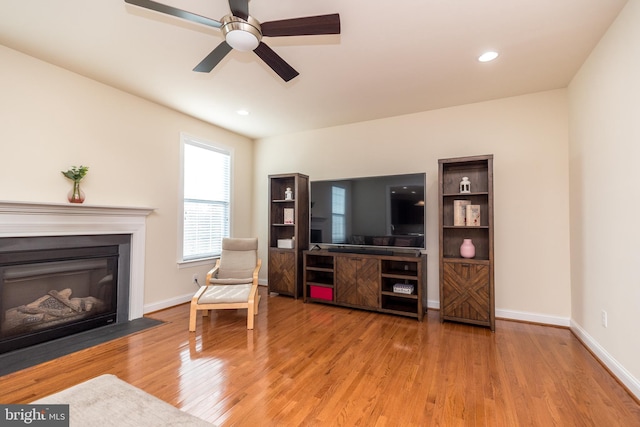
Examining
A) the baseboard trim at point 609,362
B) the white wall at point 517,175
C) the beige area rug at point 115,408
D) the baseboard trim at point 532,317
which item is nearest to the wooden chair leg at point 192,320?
the beige area rug at point 115,408

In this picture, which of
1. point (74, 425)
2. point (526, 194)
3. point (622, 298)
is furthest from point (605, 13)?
point (74, 425)

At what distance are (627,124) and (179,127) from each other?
4.66 m

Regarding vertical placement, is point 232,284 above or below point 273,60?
below

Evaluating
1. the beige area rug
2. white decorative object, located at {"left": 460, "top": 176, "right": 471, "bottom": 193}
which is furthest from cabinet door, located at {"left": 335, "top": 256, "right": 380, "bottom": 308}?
the beige area rug

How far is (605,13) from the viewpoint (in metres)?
2.07

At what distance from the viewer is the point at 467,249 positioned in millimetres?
3305

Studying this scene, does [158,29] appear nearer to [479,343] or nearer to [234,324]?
[234,324]

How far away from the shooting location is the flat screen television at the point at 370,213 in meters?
3.60

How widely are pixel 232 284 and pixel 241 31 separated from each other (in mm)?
2896

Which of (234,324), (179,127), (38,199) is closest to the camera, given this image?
(38,199)

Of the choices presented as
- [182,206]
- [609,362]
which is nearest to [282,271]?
[182,206]

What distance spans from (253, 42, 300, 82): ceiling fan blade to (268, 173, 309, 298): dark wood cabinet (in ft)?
7.10

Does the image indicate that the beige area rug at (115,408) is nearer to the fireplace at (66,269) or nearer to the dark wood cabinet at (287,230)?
the fireplace at (66,269)

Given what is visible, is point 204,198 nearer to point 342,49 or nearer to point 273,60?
point 273,60
